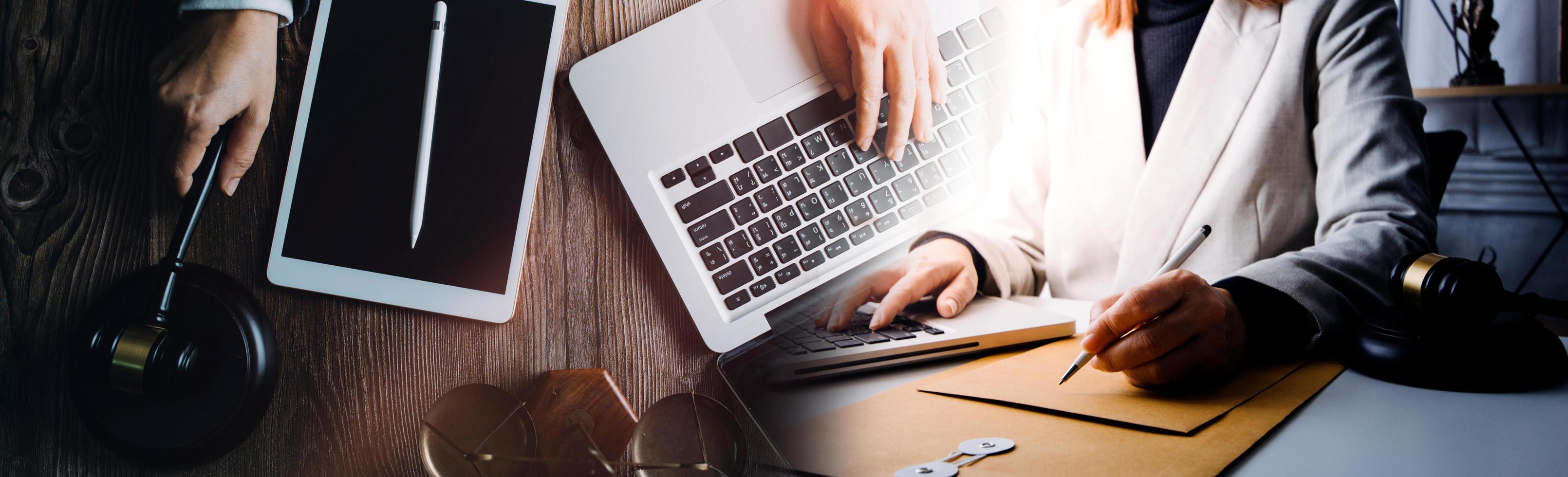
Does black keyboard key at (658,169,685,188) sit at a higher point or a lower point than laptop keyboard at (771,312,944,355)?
higher

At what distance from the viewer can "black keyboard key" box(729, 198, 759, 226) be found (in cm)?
30

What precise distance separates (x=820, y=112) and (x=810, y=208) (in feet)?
0.14

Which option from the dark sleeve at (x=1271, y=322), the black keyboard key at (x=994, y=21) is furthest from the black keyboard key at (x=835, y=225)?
the dark sleeve at (x=1271, y=322)

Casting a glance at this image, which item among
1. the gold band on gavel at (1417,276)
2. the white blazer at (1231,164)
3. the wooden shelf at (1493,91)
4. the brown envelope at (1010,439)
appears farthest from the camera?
the wooden shelf at (1493,91)

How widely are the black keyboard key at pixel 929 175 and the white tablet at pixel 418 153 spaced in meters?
0.17

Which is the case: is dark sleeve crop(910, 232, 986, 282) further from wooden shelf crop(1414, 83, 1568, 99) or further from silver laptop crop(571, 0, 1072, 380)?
wooden shelf crop(1414, 83, 1568, 99)

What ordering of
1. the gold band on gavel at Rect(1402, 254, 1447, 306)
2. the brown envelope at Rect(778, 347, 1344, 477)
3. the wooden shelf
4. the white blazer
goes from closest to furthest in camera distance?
the brown envelope at Rect(778, 347, 1344, 477), the gold band on gavel at Rect(1402, 254, 1447, 306), the white blazer, the wooden shelf

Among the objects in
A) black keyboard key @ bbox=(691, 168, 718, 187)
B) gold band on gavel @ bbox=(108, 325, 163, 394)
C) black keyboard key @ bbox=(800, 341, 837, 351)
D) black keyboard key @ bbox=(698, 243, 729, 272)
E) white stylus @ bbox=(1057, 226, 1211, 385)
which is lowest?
white stylus @ bbox=(1057, 226, 1211, 385)

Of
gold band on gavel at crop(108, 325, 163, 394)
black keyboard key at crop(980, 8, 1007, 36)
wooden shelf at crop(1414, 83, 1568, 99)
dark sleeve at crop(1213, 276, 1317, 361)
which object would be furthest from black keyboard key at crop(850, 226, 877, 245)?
wooden shelf at crop(1414, 83, 1568, 99)

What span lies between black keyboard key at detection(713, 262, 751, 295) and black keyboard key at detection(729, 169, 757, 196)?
0.03m

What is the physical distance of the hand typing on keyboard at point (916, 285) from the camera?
34 centimetres

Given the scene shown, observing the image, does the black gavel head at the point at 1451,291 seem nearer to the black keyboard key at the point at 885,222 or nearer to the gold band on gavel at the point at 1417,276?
the gold band on gavel at the point at 1417,276

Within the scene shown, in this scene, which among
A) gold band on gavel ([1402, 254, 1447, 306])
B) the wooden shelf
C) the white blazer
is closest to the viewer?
gold band on gavel ([1402, 254, 1447, 306])

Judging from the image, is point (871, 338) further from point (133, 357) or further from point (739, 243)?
point (133, 357)
